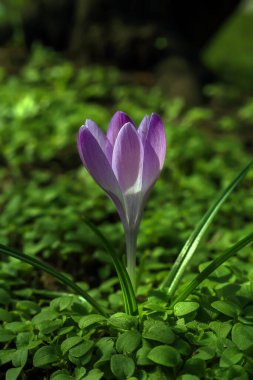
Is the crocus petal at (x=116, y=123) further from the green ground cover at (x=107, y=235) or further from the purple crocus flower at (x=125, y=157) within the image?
the green ground cover at (x=107, y=235)

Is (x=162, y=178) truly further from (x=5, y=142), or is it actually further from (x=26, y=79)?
(x=26, y=79)

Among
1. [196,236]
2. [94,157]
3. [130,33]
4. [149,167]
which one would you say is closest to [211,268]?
[196,236]

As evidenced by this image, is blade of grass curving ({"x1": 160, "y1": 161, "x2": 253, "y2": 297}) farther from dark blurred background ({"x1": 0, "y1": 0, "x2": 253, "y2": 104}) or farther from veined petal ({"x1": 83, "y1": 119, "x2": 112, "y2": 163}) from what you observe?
dark blurred background ({"x1": 0, "y1": 0, "x2": 253, "y2": 104})

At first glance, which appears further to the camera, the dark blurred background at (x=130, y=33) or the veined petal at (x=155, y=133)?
the dark blurred background at (x=130, y=33)

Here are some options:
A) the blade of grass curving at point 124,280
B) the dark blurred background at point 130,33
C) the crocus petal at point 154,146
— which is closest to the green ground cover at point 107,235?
the blade of grass curving at point 124,280

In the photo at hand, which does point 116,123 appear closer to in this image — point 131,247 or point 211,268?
point 131,247

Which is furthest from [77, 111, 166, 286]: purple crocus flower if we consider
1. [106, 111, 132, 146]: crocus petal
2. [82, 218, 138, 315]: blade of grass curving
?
[82, 218, 138, 315]: blade of grass curving
